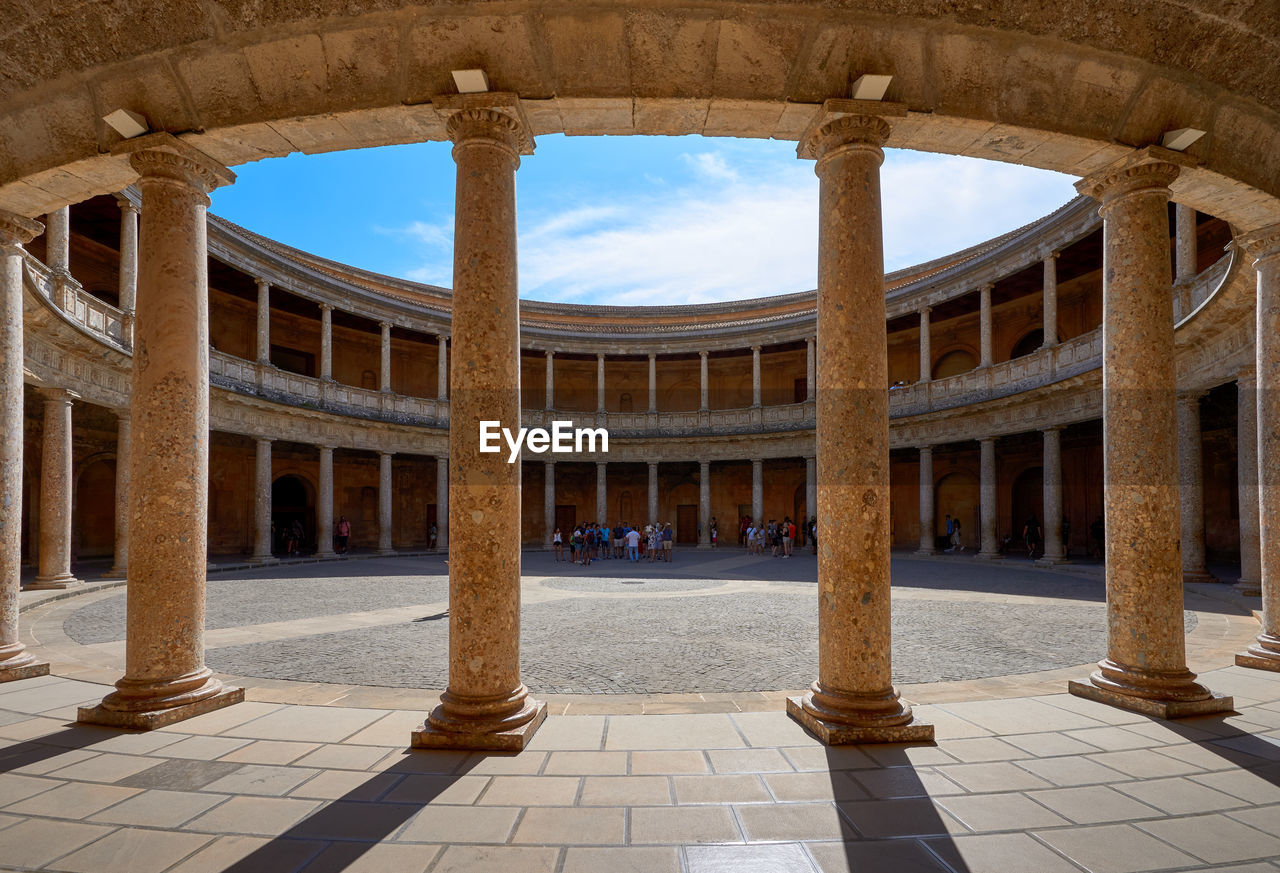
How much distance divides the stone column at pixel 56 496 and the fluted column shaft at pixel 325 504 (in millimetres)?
9207

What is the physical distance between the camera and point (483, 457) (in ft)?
15.8

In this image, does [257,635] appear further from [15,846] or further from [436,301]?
[436,301]

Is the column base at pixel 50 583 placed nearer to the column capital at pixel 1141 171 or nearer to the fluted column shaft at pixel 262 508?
the fluted column shaft at pixel 262 508

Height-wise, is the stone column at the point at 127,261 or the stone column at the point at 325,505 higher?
the stone column at the point at 127,261

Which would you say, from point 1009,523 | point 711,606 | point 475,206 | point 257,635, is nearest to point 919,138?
point 475,206

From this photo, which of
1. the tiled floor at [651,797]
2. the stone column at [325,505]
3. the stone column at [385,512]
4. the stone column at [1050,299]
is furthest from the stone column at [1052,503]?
the stone column at [325,505]

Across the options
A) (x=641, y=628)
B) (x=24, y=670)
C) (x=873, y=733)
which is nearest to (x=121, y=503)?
(x=24, y=670)

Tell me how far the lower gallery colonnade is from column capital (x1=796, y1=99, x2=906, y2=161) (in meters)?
0.01

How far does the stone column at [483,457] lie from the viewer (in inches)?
185

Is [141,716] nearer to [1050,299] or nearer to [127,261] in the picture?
[127,261]

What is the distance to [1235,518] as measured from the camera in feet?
60.4

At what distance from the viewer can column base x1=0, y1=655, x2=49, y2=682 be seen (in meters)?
6.27

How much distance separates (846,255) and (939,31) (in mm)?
1683

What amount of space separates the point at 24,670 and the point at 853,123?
28.3 ft
